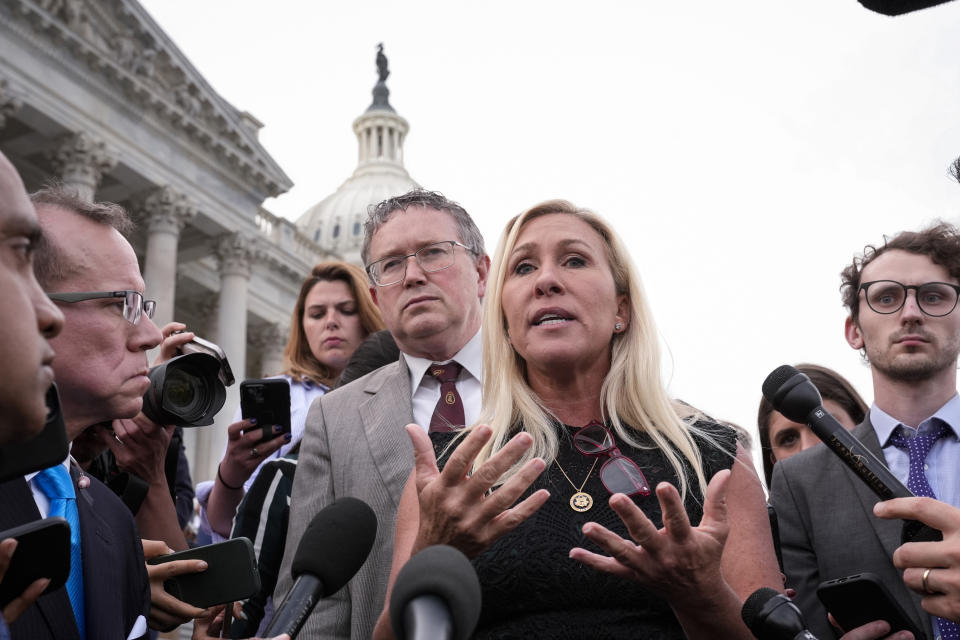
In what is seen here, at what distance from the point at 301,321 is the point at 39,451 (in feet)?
15.7

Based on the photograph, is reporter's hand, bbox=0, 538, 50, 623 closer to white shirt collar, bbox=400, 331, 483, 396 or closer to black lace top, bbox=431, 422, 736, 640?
black lace top, bbox=431, 422, 736, 640

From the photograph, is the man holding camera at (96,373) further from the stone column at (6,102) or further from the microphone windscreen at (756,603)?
the stone column at (6,102)

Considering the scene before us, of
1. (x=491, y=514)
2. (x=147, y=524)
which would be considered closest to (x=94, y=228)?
(x=147, y=524)

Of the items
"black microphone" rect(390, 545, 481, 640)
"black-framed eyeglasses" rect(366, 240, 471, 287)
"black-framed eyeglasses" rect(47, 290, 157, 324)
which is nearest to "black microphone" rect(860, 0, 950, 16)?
"black microphone" rect(390, 545, 481, 640)

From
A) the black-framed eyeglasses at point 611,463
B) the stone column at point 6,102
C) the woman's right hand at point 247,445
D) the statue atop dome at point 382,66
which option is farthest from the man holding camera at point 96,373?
the statue atop dome at point 382,66

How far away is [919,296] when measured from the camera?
4.53 m

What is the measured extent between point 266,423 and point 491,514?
2309 mm

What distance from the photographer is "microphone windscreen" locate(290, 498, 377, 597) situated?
2.21 metres

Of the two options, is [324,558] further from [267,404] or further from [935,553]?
[267,404]

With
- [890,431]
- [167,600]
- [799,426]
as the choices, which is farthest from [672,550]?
[799,426]

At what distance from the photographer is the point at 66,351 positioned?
10.6 feet

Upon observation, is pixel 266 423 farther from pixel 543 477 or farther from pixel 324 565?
pixel 324 565

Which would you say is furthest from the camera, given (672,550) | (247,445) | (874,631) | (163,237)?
(163,237)

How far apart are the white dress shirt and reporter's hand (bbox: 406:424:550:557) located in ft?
5.12
